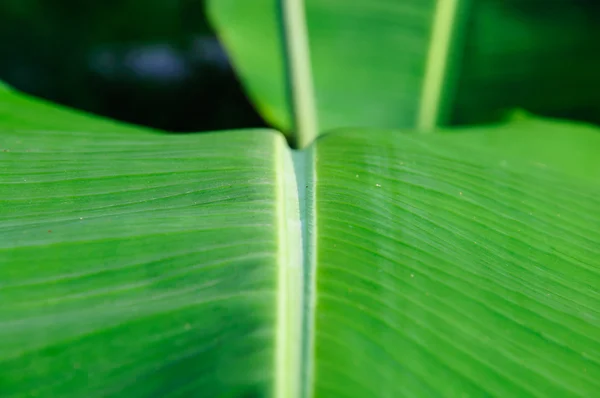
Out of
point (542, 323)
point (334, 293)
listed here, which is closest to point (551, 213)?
point (542, 323)

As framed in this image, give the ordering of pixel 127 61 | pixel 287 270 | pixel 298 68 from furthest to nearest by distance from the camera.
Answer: pixel 127 61 → pixel 298 68 → pixel 287 270

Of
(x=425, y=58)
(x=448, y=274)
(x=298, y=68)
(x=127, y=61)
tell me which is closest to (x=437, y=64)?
(x=425, y=58)

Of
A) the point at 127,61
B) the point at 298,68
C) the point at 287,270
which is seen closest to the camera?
the point at 287,270

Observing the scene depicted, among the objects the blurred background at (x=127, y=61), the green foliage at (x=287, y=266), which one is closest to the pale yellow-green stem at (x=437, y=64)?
the green foliage at (x=287, y=266)

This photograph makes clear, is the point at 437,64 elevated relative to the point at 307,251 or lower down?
elevated

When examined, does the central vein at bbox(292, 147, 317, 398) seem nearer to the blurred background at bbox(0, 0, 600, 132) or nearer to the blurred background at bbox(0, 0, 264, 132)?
the blurred background at bbox(0, 0, 600, 132)

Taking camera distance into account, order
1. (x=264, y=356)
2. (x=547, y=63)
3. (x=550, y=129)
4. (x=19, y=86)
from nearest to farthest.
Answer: (x=264, y=356) → (x=550, y=129) → (x=547, y=63) → (x=19, y=86)

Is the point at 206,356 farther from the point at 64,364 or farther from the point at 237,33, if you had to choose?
the point at 237,33

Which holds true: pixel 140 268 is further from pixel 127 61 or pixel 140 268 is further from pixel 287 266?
pixel 127 61
